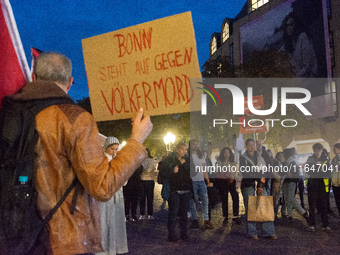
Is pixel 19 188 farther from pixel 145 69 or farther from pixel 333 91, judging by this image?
pixel 333 91

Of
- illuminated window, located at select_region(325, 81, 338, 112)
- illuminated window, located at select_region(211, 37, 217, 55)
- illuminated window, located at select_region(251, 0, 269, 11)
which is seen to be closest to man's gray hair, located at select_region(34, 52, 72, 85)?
illuminated window, located at select_region(325, 81, 338, 112)

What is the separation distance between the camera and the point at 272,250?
242 inches

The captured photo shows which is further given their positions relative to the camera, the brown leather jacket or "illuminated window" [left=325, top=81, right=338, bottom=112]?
"illuminated window" [left=325, top=81, right=338, bottom=112]

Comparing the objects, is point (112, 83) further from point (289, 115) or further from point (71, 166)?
point (289, 115)

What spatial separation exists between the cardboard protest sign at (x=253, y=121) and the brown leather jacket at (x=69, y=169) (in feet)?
44.7

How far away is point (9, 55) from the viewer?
2.06 m

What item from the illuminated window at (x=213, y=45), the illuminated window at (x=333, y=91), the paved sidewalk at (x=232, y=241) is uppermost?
the illuminated window at (x=213, y=45)

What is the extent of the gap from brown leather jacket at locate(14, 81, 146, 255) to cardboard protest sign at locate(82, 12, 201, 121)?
0.84 meters

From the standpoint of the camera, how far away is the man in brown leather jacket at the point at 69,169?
5.32 feet

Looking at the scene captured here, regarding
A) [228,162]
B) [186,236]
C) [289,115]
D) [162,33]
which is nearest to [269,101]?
[289,115]

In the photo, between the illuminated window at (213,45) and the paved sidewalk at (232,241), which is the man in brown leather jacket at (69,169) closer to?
the paved sidewalk at (232,241)

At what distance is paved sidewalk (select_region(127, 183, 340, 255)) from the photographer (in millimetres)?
6145

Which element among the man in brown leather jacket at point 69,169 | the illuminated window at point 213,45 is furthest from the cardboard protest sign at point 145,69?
the illuminated window at point 213,45

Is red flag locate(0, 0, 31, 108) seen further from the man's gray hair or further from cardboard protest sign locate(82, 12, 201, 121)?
cardboard protest sign locate(82, 12, 201, 121)
